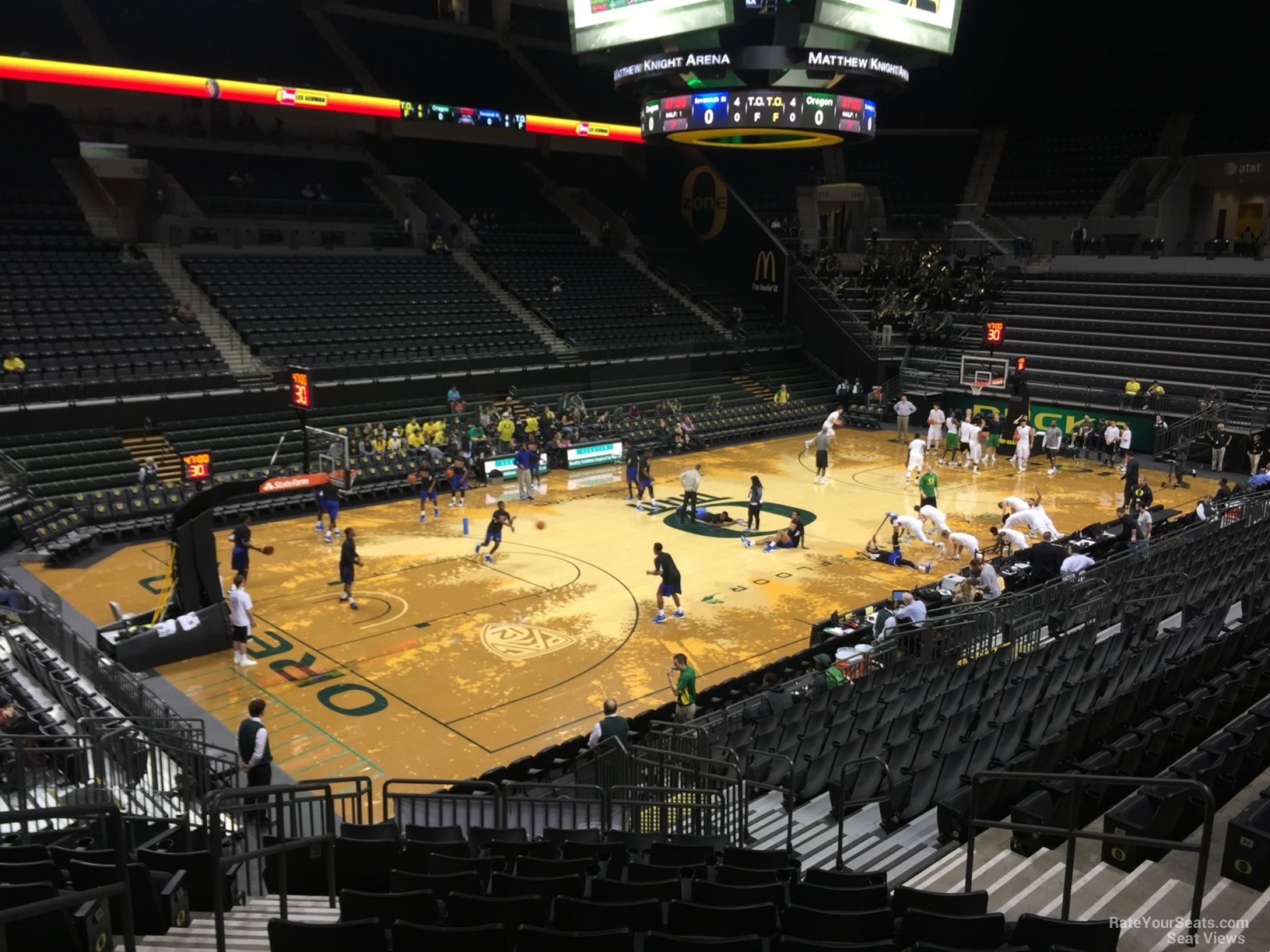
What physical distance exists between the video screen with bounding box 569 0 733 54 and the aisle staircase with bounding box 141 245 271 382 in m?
13.4

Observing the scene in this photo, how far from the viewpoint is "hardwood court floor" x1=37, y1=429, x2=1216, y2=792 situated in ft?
43.7

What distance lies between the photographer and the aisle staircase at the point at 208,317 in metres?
29.0

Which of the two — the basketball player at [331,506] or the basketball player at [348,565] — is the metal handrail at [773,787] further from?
the basketball player at [331,506]

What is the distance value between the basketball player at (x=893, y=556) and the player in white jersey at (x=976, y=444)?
9.97 m

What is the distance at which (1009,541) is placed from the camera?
20000 millimetres

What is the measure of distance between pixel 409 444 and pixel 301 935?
78.6ft

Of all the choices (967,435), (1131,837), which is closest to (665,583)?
(1131,837)

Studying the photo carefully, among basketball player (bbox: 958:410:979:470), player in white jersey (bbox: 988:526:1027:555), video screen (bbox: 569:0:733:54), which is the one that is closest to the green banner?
basketball player (bbox: 958:410:979:470)

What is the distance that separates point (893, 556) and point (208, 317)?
21892mm

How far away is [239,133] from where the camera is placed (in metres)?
38.8

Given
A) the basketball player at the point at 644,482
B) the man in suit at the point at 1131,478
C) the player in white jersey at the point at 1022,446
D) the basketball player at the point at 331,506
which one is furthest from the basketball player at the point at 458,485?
the man in suit at the point at 1131,478

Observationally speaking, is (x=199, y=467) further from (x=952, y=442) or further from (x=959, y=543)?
(x=952, y=442)

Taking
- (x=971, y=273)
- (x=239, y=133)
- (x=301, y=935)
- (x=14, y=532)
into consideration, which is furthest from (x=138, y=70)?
(x=301, y=935)

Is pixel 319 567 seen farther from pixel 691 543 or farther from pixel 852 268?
pixel 852 268
